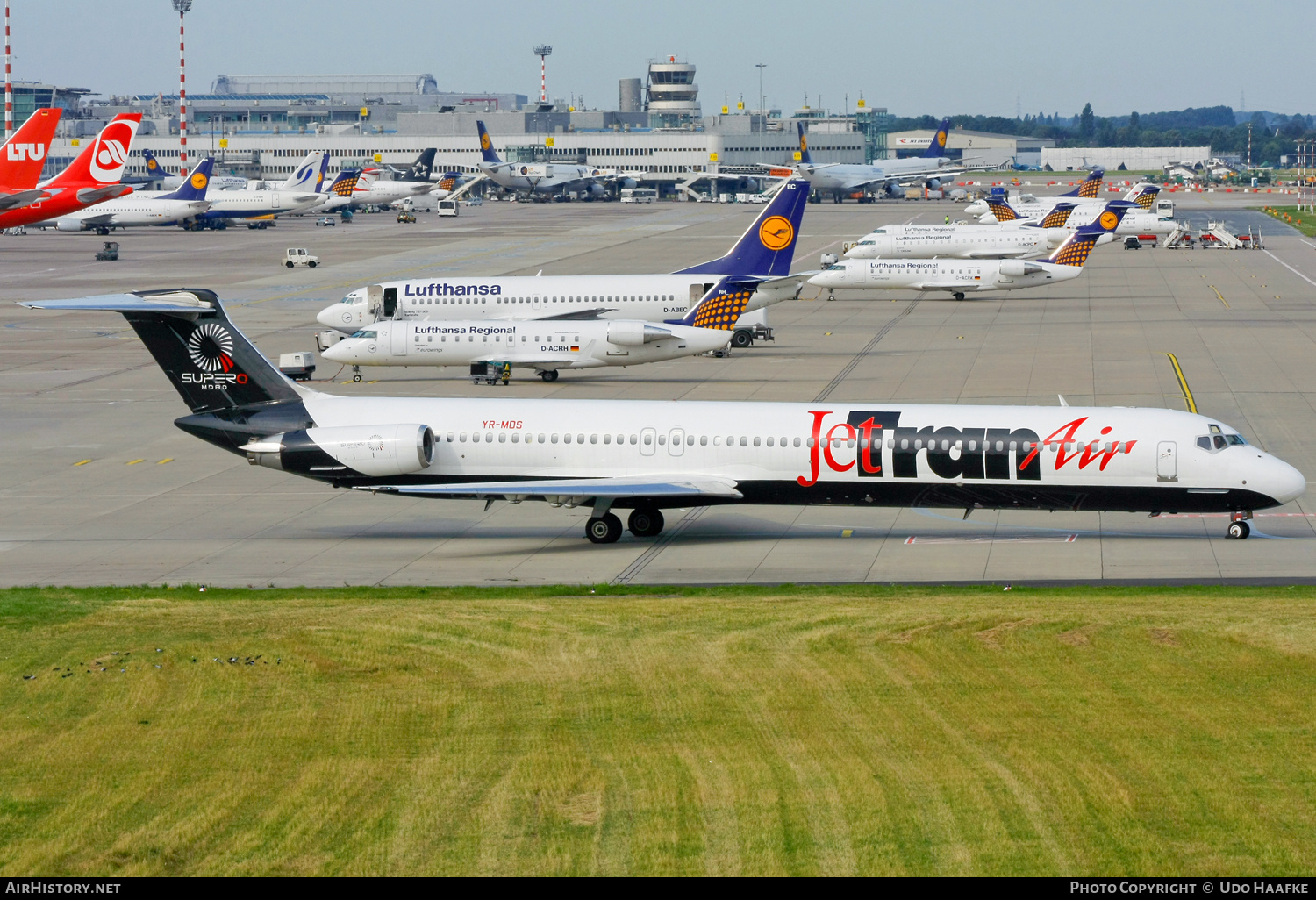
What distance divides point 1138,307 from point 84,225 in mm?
117490

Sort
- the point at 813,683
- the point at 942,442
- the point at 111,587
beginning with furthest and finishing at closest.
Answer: the point at 942,442
the point at 111,587
the point at 813,683

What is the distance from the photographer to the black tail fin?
35.1 metres

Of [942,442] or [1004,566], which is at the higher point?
[942,442]

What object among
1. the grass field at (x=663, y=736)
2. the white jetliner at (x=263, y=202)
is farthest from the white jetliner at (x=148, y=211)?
the grass field at (x=663, y=736)

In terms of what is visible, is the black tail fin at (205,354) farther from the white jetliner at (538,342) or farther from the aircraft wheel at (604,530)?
the white jetliner at (538,342)

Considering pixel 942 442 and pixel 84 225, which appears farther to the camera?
pixel 84 225

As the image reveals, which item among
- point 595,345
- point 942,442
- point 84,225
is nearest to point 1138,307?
point 595,345

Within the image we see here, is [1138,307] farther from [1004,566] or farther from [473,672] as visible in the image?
[473,672]

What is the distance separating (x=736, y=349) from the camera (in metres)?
70.9

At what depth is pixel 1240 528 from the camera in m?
34.1

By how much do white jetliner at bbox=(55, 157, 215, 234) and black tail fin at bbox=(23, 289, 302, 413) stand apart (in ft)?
434

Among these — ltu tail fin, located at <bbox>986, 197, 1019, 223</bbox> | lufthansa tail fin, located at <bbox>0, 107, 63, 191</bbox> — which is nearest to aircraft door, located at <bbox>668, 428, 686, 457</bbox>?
lufthansa tail fin, located at <bbox>0, 107, 63, 191</bbox>

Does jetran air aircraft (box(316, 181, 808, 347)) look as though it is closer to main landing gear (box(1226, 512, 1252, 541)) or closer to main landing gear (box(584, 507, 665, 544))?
main landing gear (box(584, 507, 665, 544))

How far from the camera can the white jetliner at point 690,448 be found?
32844mm
